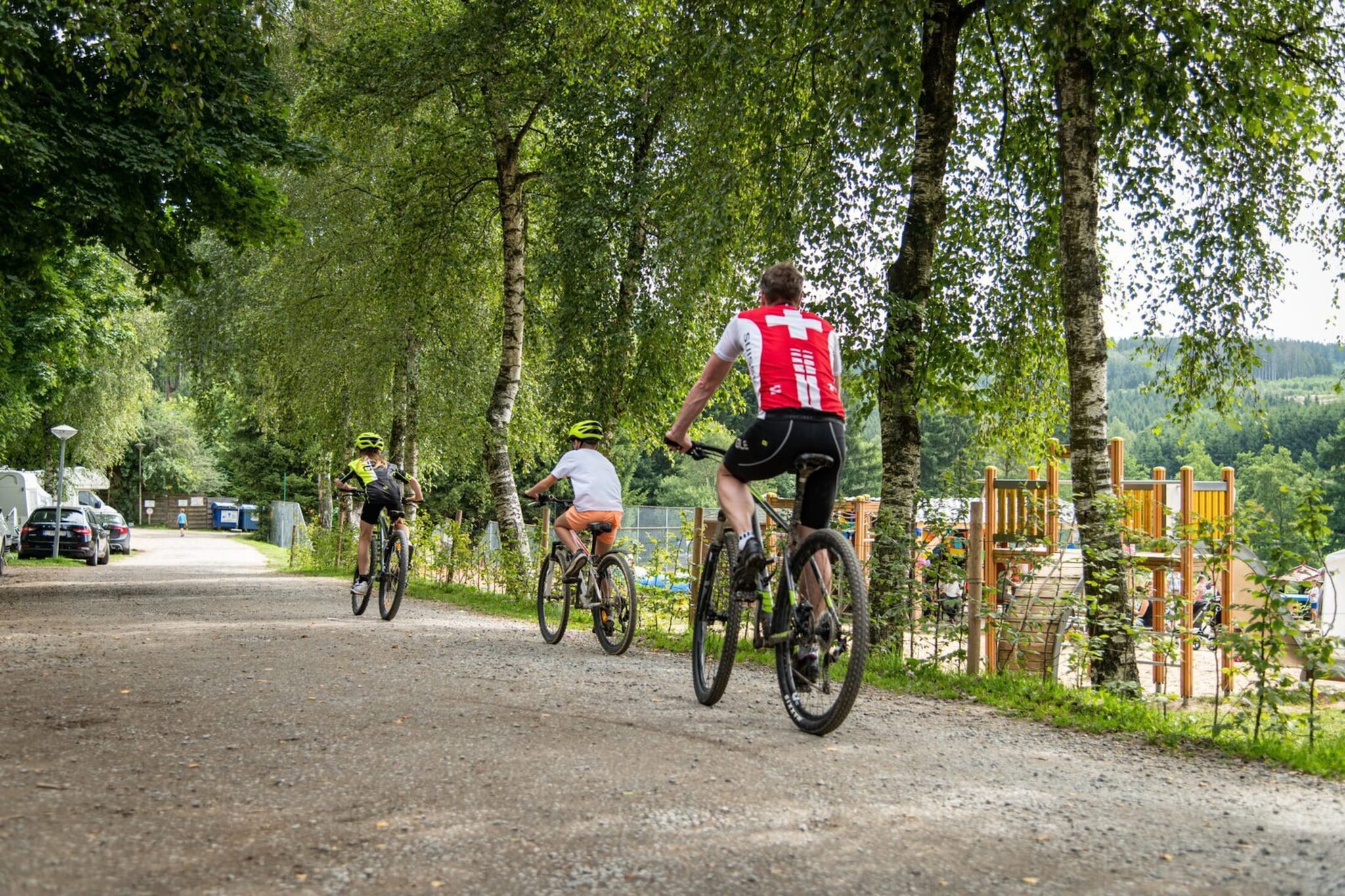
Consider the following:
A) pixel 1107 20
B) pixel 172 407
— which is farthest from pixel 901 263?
pixel 172 407

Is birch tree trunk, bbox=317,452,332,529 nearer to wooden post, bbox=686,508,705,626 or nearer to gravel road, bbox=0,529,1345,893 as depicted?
wooden post, bbox=686,508,705,626

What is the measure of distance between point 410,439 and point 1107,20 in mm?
19308

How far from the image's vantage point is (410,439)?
1006 inches

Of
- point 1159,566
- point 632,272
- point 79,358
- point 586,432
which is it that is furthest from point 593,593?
point 79,358

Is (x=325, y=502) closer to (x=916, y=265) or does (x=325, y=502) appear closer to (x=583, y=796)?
(x=916, y=265)

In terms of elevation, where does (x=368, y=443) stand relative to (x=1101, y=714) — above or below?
above

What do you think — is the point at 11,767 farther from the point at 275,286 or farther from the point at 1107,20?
the point at 275,286

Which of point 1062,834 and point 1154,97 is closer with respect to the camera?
point 1062,834

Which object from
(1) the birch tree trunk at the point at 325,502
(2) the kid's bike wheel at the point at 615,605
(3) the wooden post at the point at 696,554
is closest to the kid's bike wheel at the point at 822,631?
(2) the kid's bike wheel at the point at 615,605

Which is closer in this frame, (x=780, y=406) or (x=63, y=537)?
(x=780, y=406)

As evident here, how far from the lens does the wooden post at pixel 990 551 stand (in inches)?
311

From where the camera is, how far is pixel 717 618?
6.24 m

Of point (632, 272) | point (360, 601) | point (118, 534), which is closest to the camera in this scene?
point (360, 601)

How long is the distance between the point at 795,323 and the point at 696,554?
5220 mm
